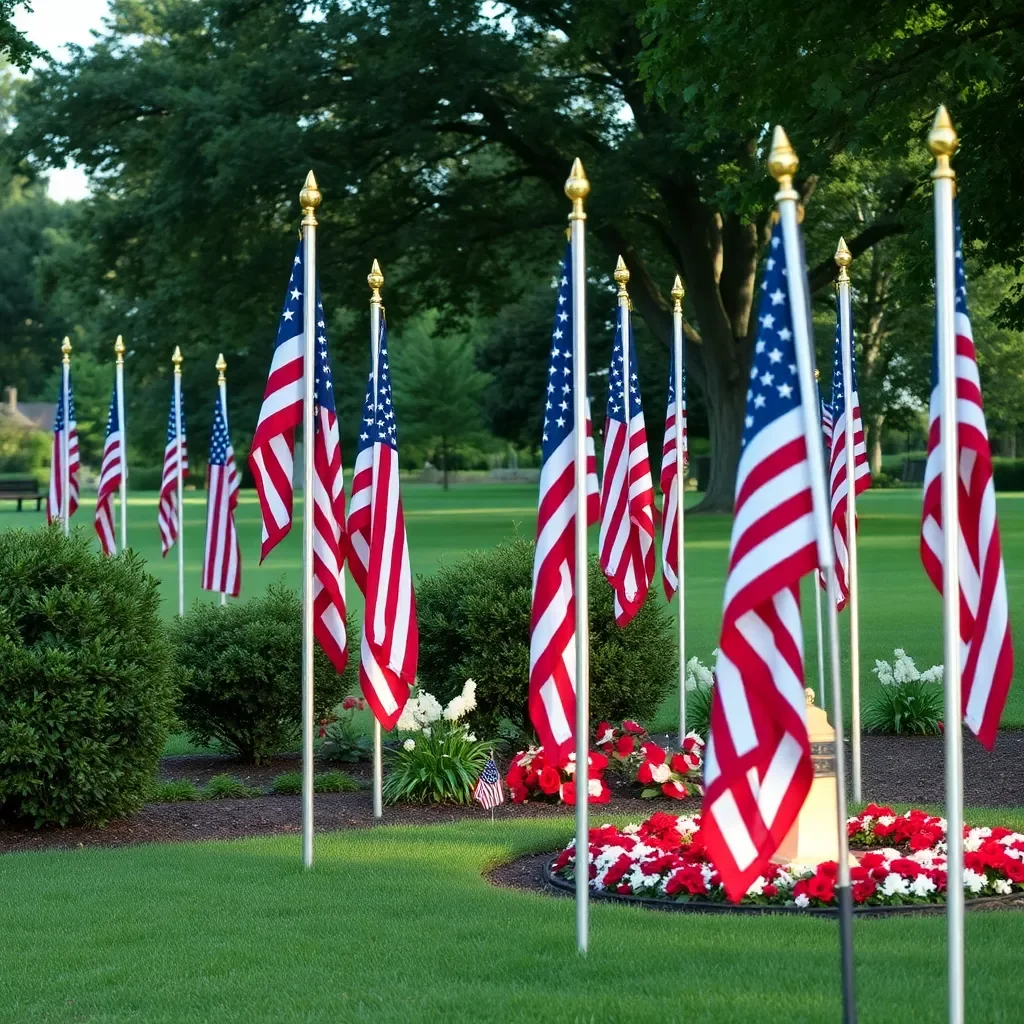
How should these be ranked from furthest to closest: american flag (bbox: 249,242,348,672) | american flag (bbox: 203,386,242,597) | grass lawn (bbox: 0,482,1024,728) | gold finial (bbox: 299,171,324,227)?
american flag (bbox: 203,386,242,597) < grass lawn (bbox: 0,482,1024,728) < american flag (bbox: 249,242,348,672) < gold finial (bbox: 299,171,324,227)

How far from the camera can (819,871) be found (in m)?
7.77

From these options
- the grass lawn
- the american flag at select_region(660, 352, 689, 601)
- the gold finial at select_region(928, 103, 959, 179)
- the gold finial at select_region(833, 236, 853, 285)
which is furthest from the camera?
the grass lawn

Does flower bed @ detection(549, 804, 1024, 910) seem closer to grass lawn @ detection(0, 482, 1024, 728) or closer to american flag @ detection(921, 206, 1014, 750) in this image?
american flag @ detection(921, 206, 1014, 750)

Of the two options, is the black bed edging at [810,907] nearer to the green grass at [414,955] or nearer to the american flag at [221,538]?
the green grass at [414,955]

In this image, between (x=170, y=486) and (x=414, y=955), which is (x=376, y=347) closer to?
(x=414, y=955)

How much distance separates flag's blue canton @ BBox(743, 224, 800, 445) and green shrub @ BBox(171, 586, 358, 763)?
799 cm

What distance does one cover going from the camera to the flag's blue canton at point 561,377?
7641 millimetres

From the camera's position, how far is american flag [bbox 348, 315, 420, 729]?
400 inches

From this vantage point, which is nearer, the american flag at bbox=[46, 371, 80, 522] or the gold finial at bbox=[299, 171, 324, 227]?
the gold finial at bbox=[299, 171, 324, 227]

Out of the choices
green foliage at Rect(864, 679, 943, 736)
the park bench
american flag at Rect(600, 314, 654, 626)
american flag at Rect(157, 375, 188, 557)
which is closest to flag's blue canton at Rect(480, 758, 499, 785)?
american flag at Rect(600, 314, 654, 626)

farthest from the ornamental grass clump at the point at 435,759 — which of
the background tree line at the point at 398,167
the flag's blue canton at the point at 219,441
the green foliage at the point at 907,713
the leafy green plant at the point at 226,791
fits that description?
the background tree line at the point at 398,167

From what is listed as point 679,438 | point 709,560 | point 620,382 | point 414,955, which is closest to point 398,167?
point 709,560

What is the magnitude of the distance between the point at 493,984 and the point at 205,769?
25.1ft

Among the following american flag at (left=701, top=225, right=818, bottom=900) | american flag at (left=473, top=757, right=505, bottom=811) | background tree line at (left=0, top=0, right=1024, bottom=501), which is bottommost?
american flag at (left=473, top=757, right=505, bottom=811)
